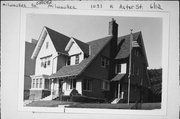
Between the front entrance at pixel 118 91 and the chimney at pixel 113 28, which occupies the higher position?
the chimney at pixel 113 28

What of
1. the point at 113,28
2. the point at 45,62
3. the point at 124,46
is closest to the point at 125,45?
the point at 124,46

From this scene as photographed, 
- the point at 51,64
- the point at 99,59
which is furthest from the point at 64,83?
the point at 99,59

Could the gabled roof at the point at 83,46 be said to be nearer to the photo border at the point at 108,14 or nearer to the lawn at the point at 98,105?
the photo border at the point at 108,14

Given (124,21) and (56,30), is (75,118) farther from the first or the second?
(124,21)

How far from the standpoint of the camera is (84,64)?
1.86 metres

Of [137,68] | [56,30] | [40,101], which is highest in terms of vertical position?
[56,30]

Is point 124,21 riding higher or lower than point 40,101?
higher

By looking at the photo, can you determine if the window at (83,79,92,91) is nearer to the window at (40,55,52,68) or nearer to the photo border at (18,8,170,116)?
the photo border at (18,8,170,116)

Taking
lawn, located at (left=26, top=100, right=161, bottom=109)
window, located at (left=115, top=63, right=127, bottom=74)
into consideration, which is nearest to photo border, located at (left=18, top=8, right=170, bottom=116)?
lawn, located at (left=26, top=100, right=161, bottom=109)

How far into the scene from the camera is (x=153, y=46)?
1854 mm

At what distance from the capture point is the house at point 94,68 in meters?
1.84

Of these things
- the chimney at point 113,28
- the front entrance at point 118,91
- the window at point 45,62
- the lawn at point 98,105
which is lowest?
the lawn at point 98,105

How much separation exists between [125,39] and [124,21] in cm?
15

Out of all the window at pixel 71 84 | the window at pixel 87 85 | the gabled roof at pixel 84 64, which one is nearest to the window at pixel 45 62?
the gabled roof at pixel 84 64
